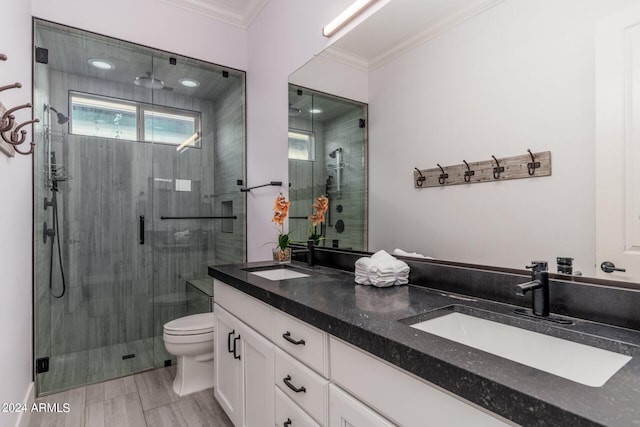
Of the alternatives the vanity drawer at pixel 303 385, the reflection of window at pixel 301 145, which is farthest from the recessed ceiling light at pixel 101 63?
the vanity drawer at pixel 303 385

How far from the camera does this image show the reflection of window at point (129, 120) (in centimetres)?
257

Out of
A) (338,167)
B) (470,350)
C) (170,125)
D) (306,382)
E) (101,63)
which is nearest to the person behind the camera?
(470,350)

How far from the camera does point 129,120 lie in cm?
275

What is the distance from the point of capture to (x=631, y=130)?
898 mm

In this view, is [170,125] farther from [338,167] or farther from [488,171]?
[488,171]

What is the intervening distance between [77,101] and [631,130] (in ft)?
10.6

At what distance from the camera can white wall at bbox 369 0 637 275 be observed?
1010 mm

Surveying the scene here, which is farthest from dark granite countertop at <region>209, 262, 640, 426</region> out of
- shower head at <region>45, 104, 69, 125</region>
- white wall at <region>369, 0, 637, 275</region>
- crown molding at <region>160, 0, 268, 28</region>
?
crown molding at <region>160, 0, 268, 28</region>

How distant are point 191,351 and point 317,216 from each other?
4.13 feet

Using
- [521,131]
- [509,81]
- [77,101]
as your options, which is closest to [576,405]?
[521,131]

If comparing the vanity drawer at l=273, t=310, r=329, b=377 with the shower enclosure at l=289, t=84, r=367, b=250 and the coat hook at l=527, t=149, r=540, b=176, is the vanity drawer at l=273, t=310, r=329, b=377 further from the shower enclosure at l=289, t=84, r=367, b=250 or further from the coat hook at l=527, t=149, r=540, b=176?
the coat hook at l=527, t=149, r=540, b=176

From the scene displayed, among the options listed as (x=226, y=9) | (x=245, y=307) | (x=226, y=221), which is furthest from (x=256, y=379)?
(x=226, y=9)

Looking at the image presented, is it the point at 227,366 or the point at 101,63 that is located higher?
the point at 101,63

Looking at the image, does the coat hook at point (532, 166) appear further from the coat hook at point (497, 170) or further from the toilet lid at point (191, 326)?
the toilet lid at point (191, 326)
